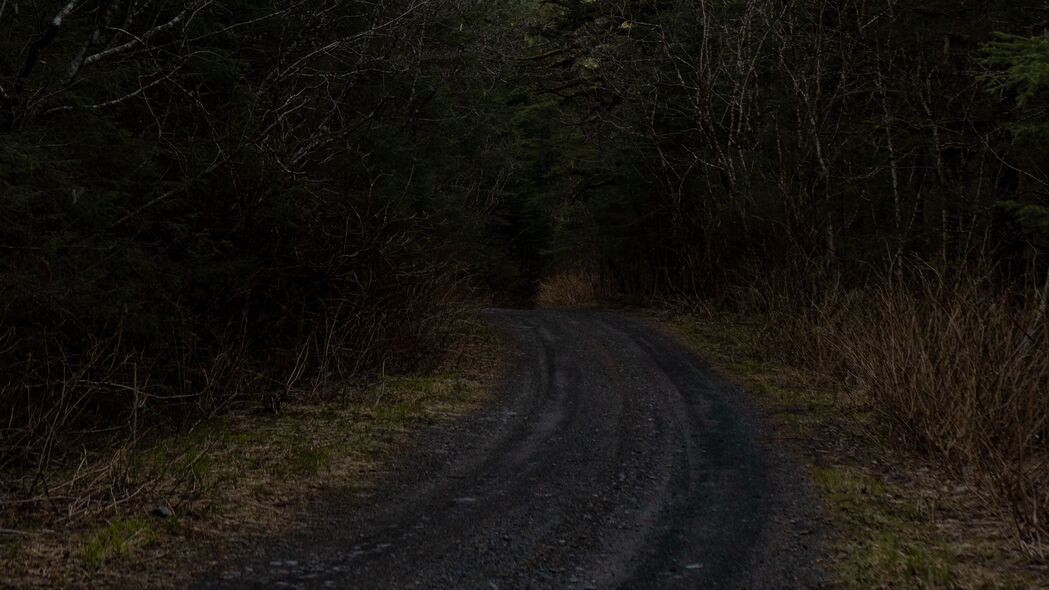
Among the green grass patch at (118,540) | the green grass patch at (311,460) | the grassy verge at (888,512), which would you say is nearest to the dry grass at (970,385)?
the grassy verge at (888,512)

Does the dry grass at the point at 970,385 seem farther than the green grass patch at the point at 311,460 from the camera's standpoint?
No

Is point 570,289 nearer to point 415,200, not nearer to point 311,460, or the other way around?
point 415,200

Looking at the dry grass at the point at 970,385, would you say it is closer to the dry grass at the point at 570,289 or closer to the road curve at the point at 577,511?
the road curve at the point at 577,511

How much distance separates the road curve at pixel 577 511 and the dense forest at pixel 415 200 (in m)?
1.54

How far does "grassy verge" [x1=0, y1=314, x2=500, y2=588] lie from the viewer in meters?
4.62

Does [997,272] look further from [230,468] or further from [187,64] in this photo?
[187,64]

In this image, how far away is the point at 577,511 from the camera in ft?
19.3

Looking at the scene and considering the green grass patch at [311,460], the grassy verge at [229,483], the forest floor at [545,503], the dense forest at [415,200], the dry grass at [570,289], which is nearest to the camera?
the grassy verge at [229,483]

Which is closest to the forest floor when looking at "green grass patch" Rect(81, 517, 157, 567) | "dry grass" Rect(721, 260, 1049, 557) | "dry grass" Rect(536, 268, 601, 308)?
"green grass patch" Rect(81, 517, 157, 567)

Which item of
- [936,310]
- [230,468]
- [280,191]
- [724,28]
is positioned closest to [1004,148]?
[936,310]

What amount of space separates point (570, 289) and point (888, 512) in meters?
22.9

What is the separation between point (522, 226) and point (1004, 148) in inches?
937

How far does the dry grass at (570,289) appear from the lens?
26438 mm

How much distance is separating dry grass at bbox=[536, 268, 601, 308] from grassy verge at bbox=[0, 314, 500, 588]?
640 inches
